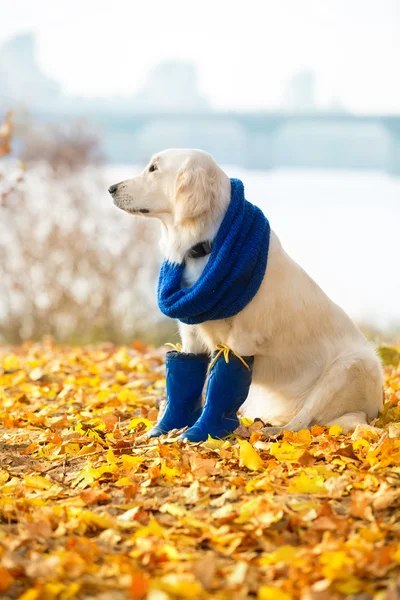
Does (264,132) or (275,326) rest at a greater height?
(264,132)

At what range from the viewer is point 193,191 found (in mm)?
3371

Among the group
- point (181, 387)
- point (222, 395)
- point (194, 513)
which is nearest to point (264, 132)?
point (181, 387)

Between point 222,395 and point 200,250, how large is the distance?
71 centimetres

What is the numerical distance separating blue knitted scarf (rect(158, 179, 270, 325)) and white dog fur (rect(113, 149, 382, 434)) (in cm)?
6

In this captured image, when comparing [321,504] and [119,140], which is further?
[119,140]

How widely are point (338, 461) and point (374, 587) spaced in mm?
1026

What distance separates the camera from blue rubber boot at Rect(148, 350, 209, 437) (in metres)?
3.63

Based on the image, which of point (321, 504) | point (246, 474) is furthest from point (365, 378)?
point (321, 504)

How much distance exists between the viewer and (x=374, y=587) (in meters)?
1.95

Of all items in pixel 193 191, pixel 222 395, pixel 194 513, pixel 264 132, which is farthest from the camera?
pixel 264 132

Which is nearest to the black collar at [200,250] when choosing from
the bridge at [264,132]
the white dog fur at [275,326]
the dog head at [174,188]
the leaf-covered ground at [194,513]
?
the white dog fur at [275,326]

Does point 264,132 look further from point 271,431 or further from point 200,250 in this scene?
point 271,431

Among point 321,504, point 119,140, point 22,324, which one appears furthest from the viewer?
point 119,140

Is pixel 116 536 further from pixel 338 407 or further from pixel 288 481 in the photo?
pixel 338 407
